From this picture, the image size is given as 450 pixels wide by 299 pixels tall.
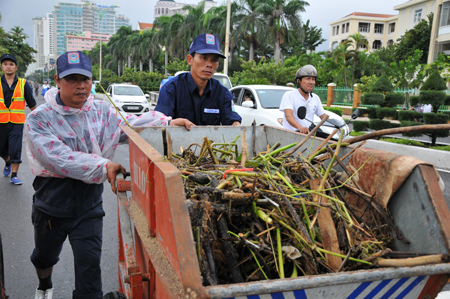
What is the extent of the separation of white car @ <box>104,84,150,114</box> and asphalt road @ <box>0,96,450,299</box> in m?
13.0

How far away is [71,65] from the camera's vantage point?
238 cm

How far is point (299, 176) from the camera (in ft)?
7.23

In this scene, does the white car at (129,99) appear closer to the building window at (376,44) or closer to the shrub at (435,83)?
the shrub at (435,83)

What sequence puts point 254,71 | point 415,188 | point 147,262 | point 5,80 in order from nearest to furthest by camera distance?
point 415,188
point 147,262
point 5,80
point 254,71

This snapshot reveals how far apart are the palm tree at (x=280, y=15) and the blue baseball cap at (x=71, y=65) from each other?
122 feet

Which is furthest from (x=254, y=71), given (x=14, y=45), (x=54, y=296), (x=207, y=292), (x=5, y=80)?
(x=14, y=45)

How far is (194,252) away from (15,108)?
20.2ft

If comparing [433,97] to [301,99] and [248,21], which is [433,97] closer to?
[301,99]

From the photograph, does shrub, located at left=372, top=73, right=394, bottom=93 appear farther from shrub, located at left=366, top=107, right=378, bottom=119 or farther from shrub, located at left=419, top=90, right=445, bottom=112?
shrub, located at left=419, top=90, right=445, bottom=112

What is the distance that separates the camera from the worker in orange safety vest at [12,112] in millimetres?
6129

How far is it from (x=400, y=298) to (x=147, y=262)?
1193 mm

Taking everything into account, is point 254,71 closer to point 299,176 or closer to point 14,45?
point 299,176

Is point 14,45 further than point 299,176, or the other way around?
point 14,45

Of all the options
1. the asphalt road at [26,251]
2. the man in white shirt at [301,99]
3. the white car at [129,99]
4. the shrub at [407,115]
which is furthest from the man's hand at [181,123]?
the white car at [129,99]
